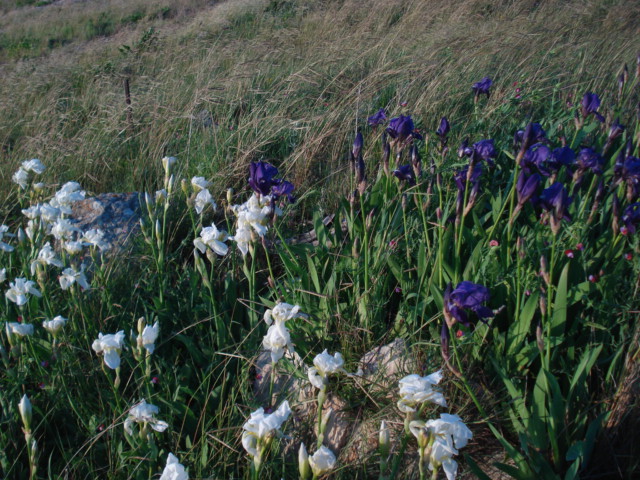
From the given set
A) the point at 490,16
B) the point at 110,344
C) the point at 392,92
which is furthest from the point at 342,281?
the point at 490,16

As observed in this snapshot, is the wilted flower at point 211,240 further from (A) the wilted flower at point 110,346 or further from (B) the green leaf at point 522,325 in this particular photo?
(B) the green leaf at point 522,325

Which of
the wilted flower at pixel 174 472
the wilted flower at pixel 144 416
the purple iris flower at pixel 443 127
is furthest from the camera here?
the purple iris flower at pixel 443 127

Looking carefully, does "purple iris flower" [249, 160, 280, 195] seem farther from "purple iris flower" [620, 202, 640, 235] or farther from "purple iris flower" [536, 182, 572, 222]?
"purple iris flower" [620, 202, 640, 235]

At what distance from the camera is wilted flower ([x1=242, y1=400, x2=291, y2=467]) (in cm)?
99

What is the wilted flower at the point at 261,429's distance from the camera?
0.99 metres

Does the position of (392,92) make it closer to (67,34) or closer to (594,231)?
(594,231)

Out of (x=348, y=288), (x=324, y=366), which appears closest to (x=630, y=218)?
(x=348, y=288)

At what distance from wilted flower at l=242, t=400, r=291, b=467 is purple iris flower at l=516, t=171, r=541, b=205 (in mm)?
928

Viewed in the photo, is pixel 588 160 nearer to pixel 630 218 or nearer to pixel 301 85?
pixel 630 218

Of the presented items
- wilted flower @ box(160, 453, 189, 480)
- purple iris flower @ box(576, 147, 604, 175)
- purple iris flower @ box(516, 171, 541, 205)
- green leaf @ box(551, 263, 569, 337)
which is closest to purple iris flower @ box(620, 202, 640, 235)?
purple iris flower @ box(576, 147, 604, 175)

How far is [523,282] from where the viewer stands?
165 centimetres

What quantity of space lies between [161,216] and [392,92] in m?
1.87

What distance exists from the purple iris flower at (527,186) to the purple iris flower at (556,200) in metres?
0.03

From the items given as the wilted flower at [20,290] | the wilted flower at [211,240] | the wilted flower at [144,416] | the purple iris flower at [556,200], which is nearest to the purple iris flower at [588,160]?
the purple iris flower at [556,200]
